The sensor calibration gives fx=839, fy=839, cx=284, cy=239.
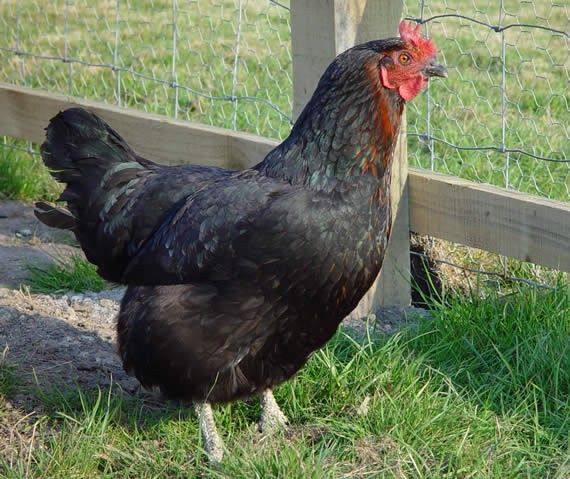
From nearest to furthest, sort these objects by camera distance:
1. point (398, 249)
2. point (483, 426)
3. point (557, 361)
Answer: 1. point (483, 426)
2. point (557, 361)
3. point (398, 249)

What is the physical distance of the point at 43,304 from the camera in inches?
148

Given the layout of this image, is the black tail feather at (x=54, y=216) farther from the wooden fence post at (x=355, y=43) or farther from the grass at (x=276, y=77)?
the grass at (x=276, y=77)

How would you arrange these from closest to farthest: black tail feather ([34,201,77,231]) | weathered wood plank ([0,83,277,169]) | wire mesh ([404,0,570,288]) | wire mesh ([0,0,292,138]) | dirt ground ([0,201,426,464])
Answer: dirt ground ([0,201,426,464]) → black tail feather ([34,201,77,231]) → wire mesh ([404,0,570,288]) → weathered wood plank ([0,83,277,169]) → wire mesh ([0,0,292,138])

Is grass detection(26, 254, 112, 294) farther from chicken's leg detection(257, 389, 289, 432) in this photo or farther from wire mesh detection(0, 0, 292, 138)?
wire mesh detection(0, 0, 292, 138)

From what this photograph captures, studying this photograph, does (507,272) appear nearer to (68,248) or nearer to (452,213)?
(452,213)

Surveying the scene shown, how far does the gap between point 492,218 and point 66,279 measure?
202 centimetres

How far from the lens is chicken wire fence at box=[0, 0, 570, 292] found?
14.2 feet

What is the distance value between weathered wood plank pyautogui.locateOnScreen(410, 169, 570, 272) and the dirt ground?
1.39 feet

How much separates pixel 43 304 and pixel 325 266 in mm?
1762

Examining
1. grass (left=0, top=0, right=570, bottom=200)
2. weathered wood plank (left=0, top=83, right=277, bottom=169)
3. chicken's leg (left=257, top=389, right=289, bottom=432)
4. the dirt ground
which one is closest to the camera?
chicken's leg (left=257, top=389, right=289, bottom=432)

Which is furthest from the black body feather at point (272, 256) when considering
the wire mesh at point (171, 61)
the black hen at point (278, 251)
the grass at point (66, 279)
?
the wire mesh at point (171, 61)

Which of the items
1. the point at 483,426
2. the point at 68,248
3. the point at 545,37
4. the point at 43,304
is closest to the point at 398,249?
the point at 483,426

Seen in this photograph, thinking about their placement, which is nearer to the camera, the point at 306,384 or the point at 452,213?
the point at 306,384

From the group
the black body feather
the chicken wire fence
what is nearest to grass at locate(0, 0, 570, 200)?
the chicken wire fence
